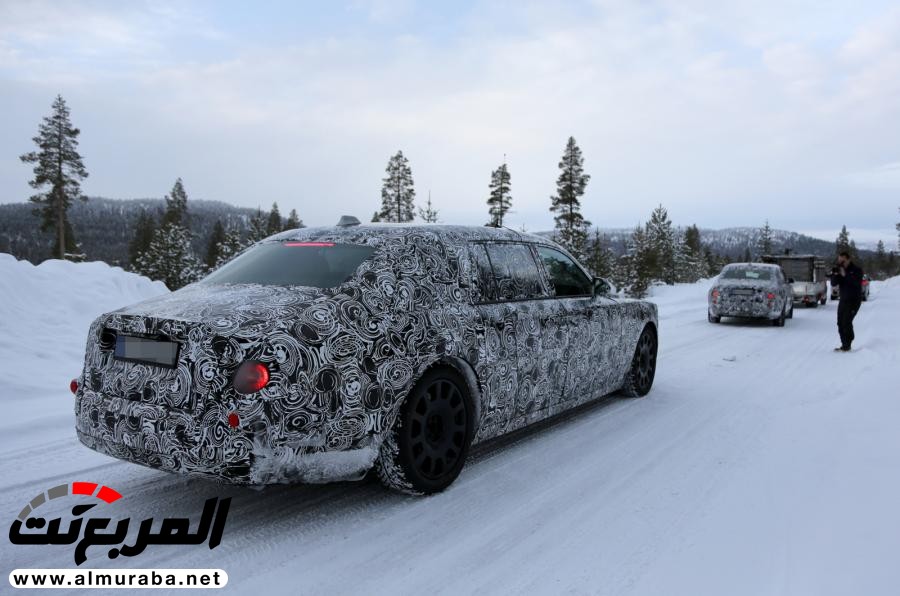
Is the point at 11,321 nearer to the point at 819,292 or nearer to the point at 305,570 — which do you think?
the point at 305,570

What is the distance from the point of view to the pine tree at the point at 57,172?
51938 millimetres

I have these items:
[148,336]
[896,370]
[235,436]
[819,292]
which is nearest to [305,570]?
[235,436]

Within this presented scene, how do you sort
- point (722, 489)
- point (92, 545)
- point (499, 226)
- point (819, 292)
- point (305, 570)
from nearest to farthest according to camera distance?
1. point (305, 570)
2. point (92, 545)
3. point (722, 489)
4. point (499, 226)
5. point (819, 292)

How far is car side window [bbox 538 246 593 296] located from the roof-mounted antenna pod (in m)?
1.67

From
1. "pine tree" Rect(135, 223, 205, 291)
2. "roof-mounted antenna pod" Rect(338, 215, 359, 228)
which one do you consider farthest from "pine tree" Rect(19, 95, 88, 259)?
"roof-mounted antenna pod" Rect(338, 215, 359, 228)

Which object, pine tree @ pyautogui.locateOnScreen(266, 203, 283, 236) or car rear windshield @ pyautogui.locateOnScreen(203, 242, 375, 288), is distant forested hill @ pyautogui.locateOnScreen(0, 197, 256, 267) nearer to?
pine tree @ pyautogui.locateOnScreen(266, 203, 283, 236)

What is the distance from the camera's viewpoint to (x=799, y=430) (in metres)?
5.42

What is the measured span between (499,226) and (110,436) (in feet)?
10.8

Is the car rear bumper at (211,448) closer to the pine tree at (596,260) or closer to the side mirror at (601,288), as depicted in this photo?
the side mirror at (601,288)

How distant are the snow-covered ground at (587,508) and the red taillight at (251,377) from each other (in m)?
0.86

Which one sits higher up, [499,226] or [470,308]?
[499,226]

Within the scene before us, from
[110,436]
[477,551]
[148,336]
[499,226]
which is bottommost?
[477,551]

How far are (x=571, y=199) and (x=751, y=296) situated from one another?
36540 millimetres
